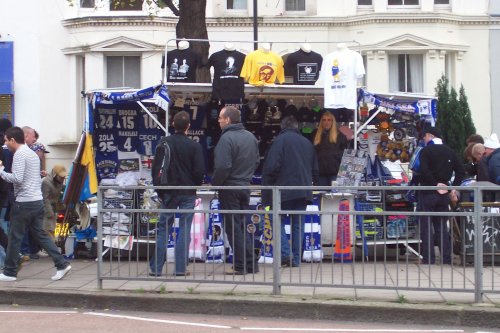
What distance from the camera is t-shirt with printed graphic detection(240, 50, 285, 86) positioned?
44.3ft

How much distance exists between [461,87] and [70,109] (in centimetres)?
1205

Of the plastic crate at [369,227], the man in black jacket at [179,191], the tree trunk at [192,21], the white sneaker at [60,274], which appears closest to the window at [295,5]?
the tree trunk at [192,21]

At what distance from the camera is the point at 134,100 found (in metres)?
13.4

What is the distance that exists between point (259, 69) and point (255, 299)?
4.75 meters

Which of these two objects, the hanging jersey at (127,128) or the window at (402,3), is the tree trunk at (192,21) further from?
the window at (402,3)

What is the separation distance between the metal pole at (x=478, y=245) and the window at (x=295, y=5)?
20176 mm

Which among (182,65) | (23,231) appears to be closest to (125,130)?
(182,65)

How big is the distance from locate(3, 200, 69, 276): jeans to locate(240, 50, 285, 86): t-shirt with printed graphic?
390 cm

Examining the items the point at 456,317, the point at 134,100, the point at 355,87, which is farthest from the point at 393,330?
the point at 134,100

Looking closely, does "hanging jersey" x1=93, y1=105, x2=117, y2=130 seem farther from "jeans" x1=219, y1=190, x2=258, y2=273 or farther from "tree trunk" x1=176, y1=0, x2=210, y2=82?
"jeans" x1=219, y1=190, x2=258, y2=273

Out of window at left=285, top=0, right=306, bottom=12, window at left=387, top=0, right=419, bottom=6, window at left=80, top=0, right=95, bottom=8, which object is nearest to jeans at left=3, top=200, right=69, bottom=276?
window at left=80, top=0, right=95, bottom=8

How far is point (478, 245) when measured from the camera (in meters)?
9.39

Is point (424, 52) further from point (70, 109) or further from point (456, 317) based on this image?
point (456, 317)

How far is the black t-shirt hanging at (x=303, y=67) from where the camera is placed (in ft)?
45.9
